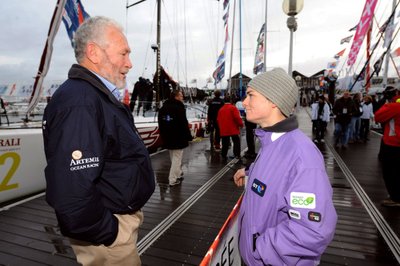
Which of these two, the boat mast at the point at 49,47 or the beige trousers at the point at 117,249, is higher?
the boat mast at the point at 49,47

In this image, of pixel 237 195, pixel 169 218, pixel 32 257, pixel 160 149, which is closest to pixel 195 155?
pixel 160 149

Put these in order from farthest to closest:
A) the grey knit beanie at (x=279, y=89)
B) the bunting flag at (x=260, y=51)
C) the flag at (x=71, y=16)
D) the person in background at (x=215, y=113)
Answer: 1. the bunting flag at (x=260, y=51)
2. the person in background at (x=215, y=113)
3. the flag at (x=71, y=16)
4. the grey knit beanie at (x=279, y=89)

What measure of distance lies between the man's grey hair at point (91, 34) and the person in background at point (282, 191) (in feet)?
3.02

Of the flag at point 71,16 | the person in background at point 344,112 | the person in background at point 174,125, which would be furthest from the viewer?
the person in background at point 344,112

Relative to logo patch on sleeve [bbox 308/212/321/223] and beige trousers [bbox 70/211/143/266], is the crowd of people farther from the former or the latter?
beige trousers [bbox 70/211/143/266]

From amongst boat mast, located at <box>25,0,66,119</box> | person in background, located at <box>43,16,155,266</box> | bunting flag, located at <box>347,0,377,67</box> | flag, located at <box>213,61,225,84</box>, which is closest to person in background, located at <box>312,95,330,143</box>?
bunting flag, located at <box>347,0,377,67</box>

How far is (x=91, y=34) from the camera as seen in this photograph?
5.12 feet

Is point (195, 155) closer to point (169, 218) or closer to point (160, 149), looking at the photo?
point (160, 149)

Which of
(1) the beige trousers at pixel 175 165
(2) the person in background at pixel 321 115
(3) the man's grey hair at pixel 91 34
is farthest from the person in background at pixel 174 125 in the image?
(2) the person in background at pixel 321 115

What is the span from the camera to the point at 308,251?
3.98 feet

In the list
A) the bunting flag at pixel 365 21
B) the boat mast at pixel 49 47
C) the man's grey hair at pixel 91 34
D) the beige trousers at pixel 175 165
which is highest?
the bunting flag at pixel 365 21

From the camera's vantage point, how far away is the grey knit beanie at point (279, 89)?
1525 millimetres

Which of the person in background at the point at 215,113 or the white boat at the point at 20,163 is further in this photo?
the person in background at the point at 215,113

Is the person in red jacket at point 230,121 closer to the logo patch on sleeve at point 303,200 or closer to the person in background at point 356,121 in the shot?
the person in background at point 356,121
